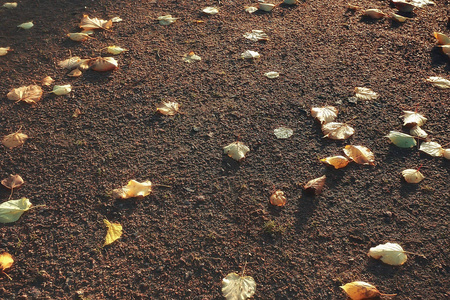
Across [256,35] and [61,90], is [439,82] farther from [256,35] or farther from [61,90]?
[61,90]

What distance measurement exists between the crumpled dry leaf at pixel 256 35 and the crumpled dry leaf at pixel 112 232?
2070 mm

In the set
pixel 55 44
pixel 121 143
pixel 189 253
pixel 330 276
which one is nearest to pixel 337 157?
pixel 330 276

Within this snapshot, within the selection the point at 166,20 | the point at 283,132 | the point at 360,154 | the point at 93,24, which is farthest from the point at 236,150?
the point at 93,24

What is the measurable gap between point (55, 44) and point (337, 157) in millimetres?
2603

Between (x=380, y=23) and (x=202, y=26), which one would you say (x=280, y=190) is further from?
(x=380, y=23)

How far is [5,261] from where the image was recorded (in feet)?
5.88

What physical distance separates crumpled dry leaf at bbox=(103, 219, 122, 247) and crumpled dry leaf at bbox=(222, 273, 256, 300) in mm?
613

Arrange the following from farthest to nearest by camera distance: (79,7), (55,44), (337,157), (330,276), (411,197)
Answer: (79,7) → (55,44) → (337,157) → (411,197) → (330,276)

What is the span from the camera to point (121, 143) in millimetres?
2383

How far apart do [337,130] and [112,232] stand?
1542mm

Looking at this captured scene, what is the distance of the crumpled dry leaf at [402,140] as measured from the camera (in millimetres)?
2338

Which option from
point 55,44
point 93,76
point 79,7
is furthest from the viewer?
point 79,7

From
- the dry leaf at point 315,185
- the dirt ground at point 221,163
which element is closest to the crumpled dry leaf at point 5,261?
the dirt ground at point 221,163

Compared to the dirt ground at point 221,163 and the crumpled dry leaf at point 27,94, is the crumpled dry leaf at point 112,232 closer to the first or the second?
the dirt ground at point 221,163
